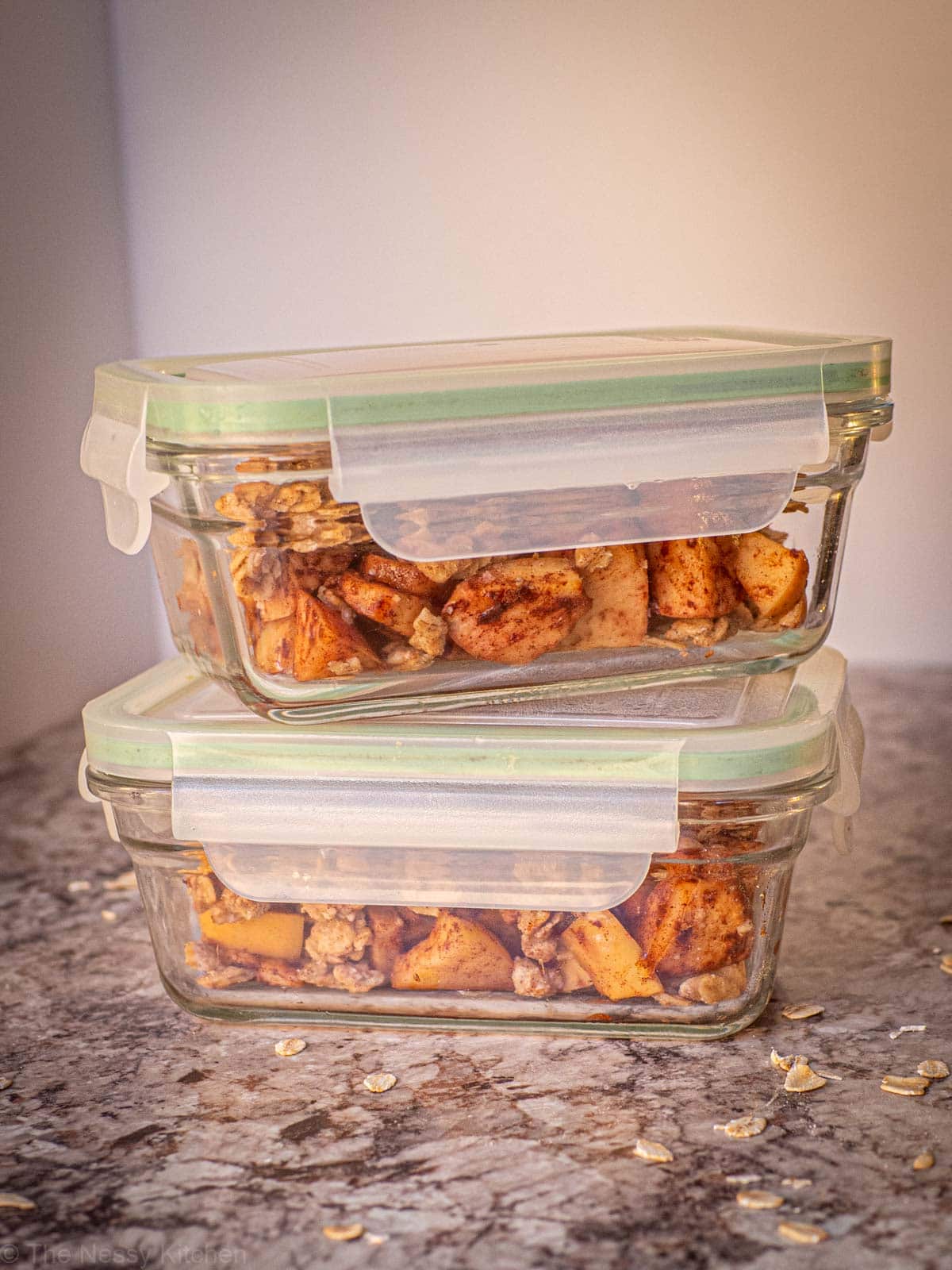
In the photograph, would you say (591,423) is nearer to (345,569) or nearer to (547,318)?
(345,569)

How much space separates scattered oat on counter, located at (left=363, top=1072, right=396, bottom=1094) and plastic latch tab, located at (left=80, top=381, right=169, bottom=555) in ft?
0.84

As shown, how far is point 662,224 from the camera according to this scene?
54.9 inches

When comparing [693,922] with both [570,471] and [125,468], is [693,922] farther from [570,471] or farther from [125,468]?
[125,468]

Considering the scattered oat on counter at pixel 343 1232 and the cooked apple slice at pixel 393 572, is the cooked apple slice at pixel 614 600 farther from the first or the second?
the scattered oat on counter at pixel 343 1232

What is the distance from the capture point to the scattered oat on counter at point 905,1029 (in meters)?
0.64

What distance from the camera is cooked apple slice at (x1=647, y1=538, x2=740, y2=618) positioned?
1.96 feet

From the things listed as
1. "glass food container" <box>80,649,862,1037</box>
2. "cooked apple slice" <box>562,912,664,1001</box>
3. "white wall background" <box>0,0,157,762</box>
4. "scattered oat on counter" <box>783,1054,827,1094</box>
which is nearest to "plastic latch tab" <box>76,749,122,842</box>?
"glass food container" <box>80,649,862,1037</box>

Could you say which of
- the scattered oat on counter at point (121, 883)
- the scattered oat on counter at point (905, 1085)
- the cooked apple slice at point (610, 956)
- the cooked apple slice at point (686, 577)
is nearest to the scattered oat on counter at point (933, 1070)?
the scattered oat on counter at point (905, 1085)

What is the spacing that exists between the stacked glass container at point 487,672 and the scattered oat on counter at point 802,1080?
0.04m

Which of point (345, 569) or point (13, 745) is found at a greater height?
point (345, 569)

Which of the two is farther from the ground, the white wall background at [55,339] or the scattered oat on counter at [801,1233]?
the white wall background at [55,339]

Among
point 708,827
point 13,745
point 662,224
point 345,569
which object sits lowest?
point 13,745

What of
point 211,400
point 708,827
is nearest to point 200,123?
point 211,400

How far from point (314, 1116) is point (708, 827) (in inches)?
8.2
